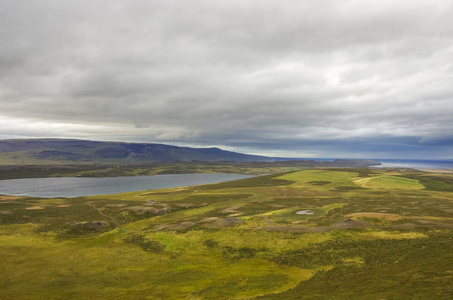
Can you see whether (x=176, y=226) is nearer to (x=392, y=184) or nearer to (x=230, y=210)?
(x=230, y=210)

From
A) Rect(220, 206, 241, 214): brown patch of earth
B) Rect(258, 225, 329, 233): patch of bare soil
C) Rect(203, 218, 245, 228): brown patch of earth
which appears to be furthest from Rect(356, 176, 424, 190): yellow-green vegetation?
Rect(203, 218, 245, 228): brown patch of earth

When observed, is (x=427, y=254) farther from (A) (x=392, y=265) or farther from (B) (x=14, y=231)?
(B) (x=14, y=231)

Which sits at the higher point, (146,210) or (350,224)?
(350,224)

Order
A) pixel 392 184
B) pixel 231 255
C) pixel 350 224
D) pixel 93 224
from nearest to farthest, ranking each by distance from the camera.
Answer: pixel 231 255 → pixel 350 224 → pixel 93 224 → pixel 392 184

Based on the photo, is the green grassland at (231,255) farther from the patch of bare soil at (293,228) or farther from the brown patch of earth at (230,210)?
the brown patch of earth at (230,210)

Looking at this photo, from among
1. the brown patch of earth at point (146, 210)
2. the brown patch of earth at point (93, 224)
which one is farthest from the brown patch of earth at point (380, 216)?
the brown patch of earth at point (93, 224)

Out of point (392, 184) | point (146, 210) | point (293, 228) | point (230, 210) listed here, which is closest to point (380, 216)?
point (293, 228)

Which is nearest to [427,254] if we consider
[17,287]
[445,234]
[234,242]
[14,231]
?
[445,234]

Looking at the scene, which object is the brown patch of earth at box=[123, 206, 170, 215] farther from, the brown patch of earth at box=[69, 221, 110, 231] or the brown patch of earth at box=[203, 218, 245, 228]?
the brown patch of earth at box=[203, 218, 245, 228]
